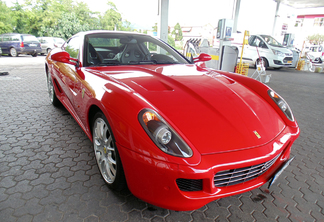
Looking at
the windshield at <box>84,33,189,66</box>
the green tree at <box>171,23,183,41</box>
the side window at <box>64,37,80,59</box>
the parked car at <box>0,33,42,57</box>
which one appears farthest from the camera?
the green tree at <box>171,23,183,41</box>

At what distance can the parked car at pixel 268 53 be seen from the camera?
11539mm

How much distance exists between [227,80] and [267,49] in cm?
1074

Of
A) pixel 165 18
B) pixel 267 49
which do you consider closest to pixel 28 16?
pixel 165 18

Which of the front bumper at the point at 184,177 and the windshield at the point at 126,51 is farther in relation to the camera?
the windshield at the point at 126,51

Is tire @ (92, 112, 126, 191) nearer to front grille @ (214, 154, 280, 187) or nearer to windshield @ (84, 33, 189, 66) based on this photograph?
front grille @ (214, 154, 280, 187)

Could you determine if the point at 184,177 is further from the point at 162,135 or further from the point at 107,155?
the point at 107,155

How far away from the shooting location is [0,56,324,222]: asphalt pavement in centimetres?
176

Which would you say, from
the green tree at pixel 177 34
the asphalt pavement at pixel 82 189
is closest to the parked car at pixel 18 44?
the asphalt pavement at pixel 82 189

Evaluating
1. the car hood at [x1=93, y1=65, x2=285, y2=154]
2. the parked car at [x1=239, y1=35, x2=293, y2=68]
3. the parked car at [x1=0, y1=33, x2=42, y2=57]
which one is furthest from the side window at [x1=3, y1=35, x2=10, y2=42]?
the car hood at [x1=93, y1=65, x2=285, y2=154]

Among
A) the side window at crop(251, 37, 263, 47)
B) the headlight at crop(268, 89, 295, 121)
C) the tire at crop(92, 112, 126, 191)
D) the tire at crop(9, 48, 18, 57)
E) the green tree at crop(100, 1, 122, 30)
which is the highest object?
the green tree at crop(100, 1, 122, 30)

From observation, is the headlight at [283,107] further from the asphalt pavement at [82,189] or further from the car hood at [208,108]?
the asphalt pavement at [82,189]

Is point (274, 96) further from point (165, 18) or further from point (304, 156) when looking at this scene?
point (165, 18)

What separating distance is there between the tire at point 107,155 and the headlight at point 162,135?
1.10ft

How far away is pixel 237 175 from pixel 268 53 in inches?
465
